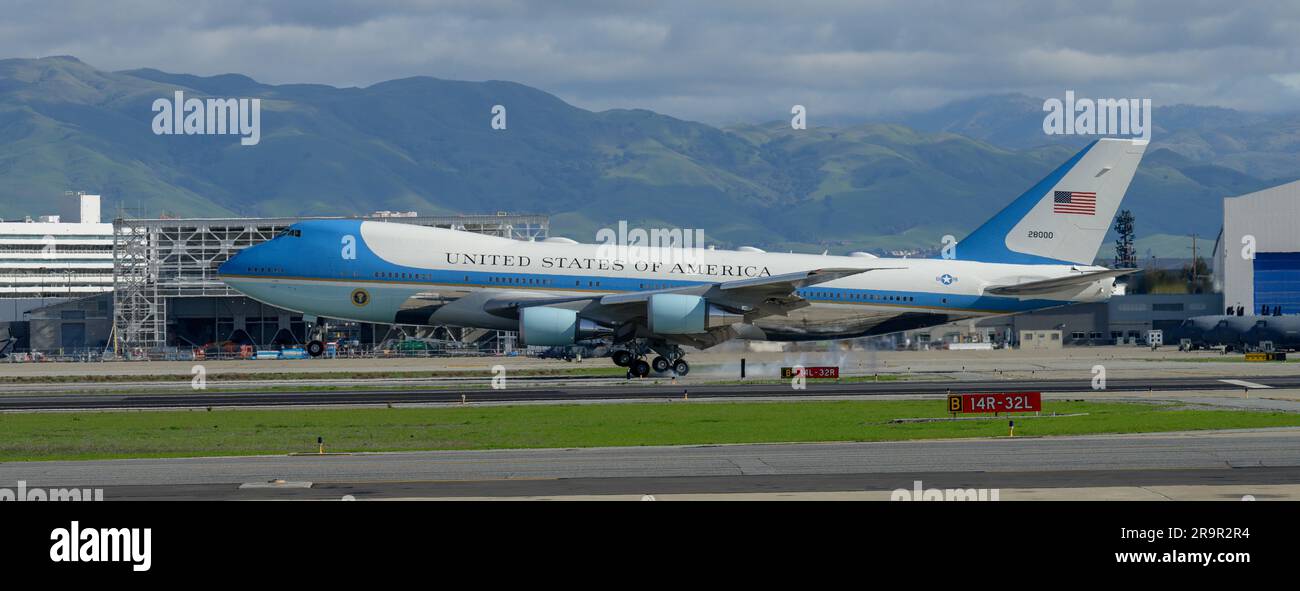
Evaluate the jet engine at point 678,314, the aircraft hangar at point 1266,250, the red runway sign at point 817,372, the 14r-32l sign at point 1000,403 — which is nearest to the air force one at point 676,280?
the jet engine at point 678,314

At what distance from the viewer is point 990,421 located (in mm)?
37000

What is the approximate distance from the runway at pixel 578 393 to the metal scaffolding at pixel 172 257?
56.7 m

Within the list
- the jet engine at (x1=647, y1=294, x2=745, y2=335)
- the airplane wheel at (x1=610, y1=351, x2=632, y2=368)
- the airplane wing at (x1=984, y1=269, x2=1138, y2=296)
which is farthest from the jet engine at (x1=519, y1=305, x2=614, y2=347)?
the airplane wing at (x1=984, y1=269, x2=1138, y2=296)

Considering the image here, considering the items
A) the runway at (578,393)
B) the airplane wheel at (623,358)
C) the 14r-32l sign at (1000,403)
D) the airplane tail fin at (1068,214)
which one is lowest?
the runway at (578,393)

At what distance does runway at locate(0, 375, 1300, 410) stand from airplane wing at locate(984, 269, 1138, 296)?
392 cm

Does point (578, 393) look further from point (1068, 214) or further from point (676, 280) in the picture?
point (1068, 214)

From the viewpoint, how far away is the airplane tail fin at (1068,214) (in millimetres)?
59812

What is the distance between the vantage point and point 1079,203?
60000 mm

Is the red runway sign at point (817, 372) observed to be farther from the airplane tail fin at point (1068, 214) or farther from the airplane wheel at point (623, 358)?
the airplane tail fin at point (1068, 214)

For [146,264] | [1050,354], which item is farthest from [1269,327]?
[146,264]

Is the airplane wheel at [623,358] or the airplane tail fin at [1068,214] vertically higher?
the airplane tail fin at [1068,214]

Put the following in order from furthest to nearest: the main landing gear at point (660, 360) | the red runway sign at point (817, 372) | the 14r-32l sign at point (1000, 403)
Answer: the red runway sign at point (817, 372), the main landing gear at point (660, 360), the 14r-32l sign at point (1000, 403)

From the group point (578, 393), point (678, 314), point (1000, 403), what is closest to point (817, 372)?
point (678, 314)
